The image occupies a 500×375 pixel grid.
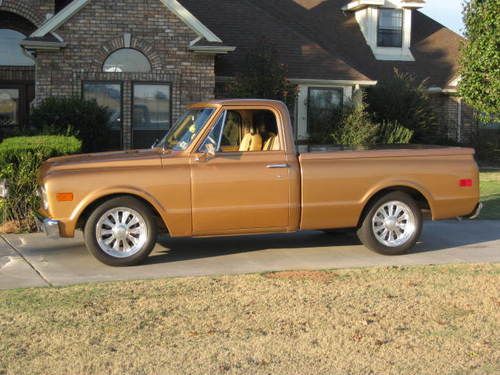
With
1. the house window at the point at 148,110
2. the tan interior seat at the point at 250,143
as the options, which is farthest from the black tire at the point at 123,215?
the house window at the point at 148,110

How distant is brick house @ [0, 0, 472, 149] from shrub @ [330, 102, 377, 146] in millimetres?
1328

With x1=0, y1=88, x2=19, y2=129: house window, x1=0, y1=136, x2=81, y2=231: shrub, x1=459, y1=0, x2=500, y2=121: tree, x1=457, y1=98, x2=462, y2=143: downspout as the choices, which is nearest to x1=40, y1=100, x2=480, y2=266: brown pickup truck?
x1=0, y1=136, x2=81, y2=231: shrub

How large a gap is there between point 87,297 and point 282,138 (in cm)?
307

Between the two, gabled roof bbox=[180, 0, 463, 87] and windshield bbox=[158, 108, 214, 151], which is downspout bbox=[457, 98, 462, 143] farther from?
windshield bbox=[158, 108, 214, 151]

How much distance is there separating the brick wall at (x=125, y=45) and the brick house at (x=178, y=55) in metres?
0.02

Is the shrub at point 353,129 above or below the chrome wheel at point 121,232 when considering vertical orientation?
above

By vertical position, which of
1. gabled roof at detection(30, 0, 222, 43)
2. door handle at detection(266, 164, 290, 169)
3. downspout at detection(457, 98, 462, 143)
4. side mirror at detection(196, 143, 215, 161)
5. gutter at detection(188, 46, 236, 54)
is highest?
gabled roof at detection(30, 0, 222, 43)

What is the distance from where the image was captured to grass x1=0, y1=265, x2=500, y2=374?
4.95 meters

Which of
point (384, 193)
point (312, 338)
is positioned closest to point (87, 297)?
point (312, 338)

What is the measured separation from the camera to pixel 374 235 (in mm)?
8734

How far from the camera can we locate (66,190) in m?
7.70

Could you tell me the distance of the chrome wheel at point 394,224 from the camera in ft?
28.8

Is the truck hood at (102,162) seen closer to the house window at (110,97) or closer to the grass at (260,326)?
the grass at (260,326)

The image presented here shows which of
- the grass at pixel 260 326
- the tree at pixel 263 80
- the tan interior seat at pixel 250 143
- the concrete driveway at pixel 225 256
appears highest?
the tree at pixel 263 80
